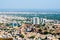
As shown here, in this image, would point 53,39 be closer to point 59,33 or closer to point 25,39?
point 25,39

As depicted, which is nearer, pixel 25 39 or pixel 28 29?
pixel 25 39

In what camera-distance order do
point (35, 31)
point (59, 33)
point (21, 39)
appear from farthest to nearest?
point (35, 31) < point (59, 33) < point (21, 39)

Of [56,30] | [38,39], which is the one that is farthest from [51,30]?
[38,39]

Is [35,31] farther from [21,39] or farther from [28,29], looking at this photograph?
[21,39]

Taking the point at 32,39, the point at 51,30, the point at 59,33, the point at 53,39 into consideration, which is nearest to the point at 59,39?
the point at 53,39

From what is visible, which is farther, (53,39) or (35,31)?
(35,31)

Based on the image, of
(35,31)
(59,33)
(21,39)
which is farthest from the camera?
(35,31)

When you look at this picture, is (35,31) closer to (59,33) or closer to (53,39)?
(59,33)

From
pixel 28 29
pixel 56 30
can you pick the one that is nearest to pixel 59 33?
pixel 56 30
